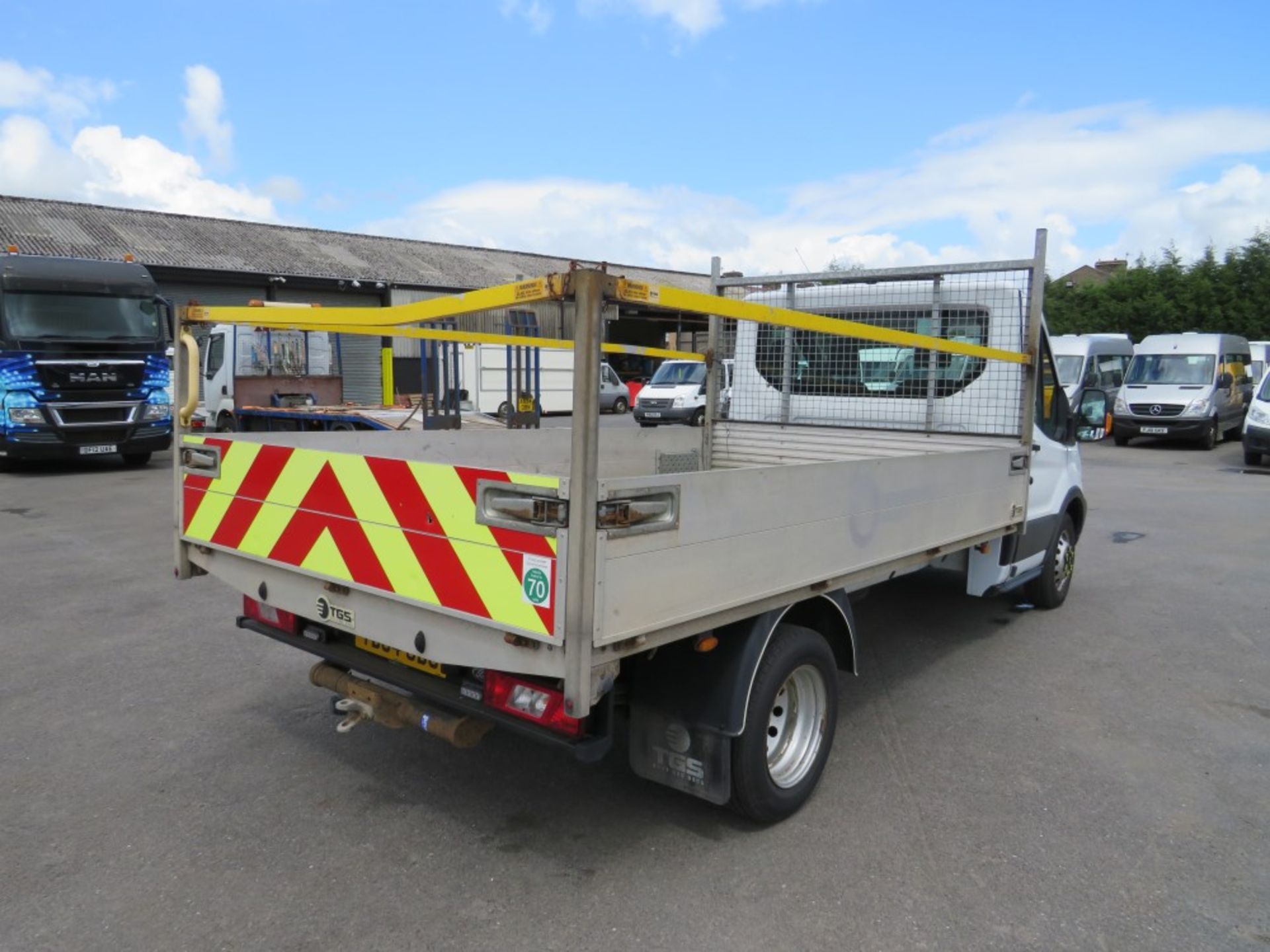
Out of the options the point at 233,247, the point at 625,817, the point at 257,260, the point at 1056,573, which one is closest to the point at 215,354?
the point at 257,260

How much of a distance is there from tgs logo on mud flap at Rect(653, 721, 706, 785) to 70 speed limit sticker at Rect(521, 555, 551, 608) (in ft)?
2.88

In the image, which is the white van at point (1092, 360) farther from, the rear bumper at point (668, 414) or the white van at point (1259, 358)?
the rear bumper at point (668, 414)

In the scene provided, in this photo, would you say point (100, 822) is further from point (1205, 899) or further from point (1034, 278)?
point (1034, 278)

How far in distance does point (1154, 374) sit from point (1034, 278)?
17.6 m

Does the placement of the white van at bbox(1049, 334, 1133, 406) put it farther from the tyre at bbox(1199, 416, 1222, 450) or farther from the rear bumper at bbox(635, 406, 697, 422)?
the rear bumper at bbox(635, 406, 697, 422)

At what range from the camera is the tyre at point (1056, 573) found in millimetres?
6332

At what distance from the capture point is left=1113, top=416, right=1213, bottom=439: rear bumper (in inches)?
742

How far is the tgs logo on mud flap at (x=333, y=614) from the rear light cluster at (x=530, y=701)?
634 millimetres

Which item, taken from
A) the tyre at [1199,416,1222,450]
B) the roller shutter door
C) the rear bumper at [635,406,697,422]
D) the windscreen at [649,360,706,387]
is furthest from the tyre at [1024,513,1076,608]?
the windscreen at [649,360,706,387]

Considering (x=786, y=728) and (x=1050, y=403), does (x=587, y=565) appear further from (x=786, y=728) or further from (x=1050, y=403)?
(x=1050, y=403)

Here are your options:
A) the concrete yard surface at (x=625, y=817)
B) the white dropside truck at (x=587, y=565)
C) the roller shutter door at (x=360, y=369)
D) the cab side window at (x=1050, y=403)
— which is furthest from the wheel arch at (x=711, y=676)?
the roller shutter door at (x=360, y=369)

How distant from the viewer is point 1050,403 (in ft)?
19.1

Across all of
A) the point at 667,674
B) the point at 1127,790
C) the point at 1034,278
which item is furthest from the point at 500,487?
the point at 1034,278

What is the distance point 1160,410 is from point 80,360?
20.2m
